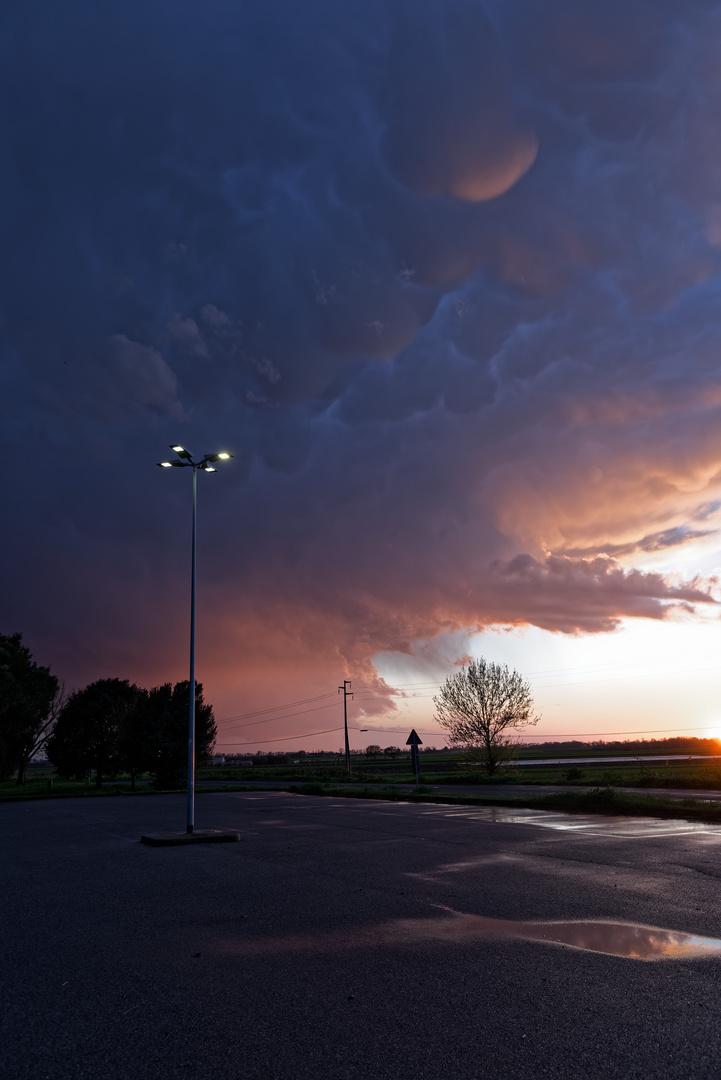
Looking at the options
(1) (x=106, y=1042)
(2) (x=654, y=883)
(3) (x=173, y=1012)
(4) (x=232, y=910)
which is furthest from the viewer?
(2) (x=654, y=883)

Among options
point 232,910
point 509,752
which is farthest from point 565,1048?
point 509,752

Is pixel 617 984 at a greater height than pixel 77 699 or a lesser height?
lesser

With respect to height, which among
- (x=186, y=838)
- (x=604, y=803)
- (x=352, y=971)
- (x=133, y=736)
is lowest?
(x=604, y=803)

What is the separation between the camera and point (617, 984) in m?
5.16

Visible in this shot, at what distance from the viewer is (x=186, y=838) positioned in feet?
49.5

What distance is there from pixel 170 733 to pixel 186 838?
42593 mm

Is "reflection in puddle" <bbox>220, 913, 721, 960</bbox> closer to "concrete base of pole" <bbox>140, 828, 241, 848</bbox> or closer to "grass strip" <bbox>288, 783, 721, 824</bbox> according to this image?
"concrete base of pole" <bbox>140, 828, 241, 848</bbox>

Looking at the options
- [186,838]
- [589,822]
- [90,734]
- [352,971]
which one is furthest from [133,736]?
[352,971]

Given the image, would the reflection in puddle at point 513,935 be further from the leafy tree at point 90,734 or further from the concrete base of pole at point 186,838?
the leafy tree at point 90,734

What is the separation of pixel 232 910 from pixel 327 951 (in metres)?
2.37

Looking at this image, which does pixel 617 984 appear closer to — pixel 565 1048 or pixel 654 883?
pixel 565 1048

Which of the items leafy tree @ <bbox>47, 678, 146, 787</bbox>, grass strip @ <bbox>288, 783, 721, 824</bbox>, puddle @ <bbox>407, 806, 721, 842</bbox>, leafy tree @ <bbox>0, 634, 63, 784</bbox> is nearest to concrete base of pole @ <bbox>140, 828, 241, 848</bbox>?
puddle @ <bbox>407, 806, 721, 842</bbox>

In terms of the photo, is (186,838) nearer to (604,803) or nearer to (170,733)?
(604,803)

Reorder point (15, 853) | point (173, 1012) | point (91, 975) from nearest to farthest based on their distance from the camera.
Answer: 1. point (173, 1012)
2. point (91, 975)
3. point (15, 853)
